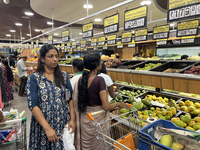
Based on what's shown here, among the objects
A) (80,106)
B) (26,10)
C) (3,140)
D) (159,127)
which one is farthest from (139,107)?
(26,10)

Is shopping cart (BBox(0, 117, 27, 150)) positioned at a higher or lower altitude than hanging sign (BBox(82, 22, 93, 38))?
lower

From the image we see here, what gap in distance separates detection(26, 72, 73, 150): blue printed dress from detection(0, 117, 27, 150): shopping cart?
12 centimetres

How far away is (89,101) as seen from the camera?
1930 mm

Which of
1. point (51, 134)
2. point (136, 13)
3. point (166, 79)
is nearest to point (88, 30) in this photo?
point (136, 13)

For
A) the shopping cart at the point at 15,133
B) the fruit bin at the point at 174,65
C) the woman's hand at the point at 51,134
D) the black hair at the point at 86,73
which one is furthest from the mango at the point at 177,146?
the fruit bin at the point at 174,65

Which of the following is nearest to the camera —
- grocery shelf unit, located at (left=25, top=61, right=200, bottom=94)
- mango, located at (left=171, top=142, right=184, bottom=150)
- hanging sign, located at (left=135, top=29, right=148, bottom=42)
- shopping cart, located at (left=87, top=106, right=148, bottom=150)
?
mango, located at (left=171, top=142, right=184, bottom=150)

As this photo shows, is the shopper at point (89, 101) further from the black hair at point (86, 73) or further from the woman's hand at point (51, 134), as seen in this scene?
the woman's hand at point (51, 134)

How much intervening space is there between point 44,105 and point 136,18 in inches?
101

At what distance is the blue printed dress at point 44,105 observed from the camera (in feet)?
5.45

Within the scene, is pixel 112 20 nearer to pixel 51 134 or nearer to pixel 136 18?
pixel 136 18

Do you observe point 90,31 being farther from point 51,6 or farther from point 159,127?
point 159,127

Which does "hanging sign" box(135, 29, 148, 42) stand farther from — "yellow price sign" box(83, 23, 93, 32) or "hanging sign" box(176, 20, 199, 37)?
"yellow price sign" box(83, 23, 93, 32)

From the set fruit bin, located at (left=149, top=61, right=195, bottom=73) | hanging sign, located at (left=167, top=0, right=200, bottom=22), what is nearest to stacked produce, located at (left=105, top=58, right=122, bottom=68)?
fruit bin, located at (left=149, top=61, right=195, bottom=73)

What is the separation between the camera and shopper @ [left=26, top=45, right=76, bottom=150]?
164cm
